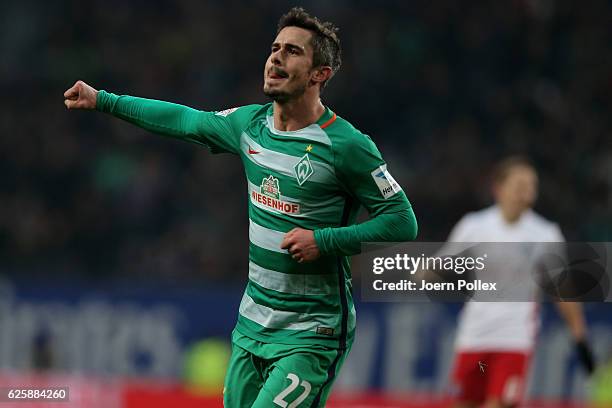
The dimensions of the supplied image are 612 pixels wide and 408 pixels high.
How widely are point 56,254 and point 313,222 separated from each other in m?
8.56

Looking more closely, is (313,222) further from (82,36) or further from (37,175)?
(82,36)

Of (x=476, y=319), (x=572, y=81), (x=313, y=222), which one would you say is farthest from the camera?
(x=572, y=81)

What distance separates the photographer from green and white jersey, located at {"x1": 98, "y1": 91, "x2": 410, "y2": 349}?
16.0 feet

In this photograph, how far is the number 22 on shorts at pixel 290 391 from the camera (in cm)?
485

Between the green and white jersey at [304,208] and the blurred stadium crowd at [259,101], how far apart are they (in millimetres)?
6657

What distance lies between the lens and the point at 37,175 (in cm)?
1366

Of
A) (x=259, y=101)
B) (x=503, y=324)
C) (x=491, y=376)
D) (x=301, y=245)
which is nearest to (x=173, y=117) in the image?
(x=301, y=245)

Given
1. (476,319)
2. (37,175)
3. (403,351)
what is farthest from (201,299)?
(476,319)

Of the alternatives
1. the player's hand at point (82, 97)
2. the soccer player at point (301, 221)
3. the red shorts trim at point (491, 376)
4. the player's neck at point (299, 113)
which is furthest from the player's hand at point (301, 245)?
the red shorts trim at point (491, 376)

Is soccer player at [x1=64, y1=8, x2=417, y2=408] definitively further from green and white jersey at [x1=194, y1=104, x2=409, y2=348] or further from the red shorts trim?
the red shorts trim

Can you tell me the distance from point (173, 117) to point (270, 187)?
0.63m

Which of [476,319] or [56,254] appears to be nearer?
[476,319]

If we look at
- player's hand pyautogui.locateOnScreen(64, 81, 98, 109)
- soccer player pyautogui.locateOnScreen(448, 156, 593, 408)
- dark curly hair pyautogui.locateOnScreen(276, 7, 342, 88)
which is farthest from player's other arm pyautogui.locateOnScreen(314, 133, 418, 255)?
soccer player pyautogui.locateOnScreen(448, 156, 593, 408)

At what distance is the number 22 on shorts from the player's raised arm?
107 cm
